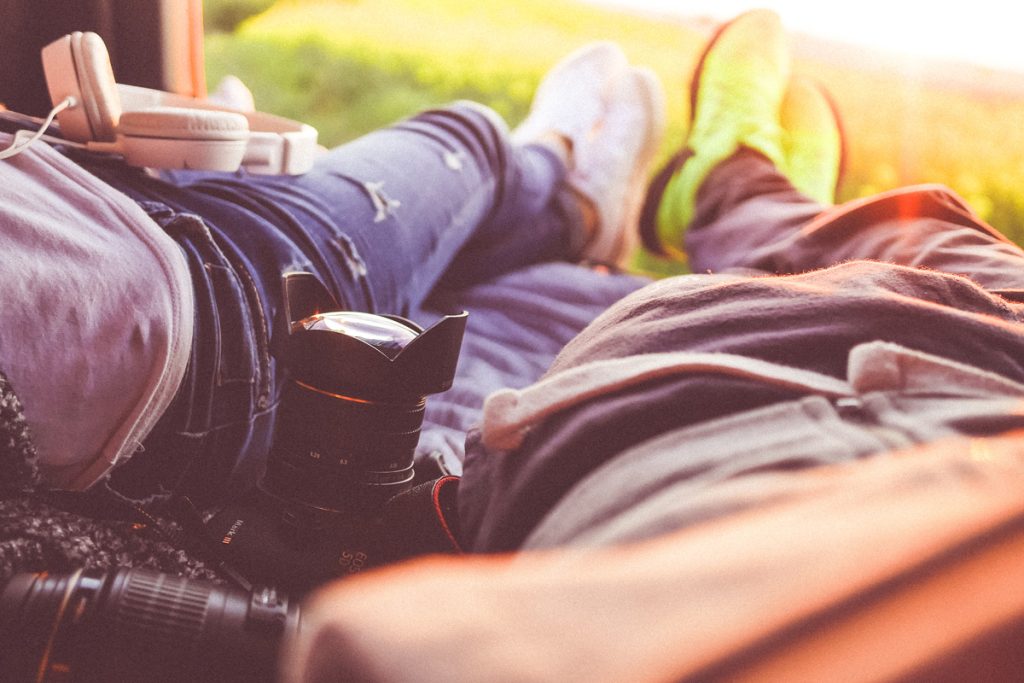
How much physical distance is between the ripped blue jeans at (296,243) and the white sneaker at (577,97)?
Answer: 315mm

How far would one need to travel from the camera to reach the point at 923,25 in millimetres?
1560

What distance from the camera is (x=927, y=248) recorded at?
60 centimetres

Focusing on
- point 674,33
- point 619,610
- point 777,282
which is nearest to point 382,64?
point 674,33

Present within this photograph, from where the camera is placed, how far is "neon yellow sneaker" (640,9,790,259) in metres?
1.18

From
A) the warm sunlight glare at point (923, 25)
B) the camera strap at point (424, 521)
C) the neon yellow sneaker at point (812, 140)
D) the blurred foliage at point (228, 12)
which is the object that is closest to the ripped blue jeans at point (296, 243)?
the camera strap at point (424, 521)

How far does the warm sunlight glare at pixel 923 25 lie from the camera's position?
59.4 inches

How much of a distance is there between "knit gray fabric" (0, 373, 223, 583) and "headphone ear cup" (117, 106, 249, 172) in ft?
0.79

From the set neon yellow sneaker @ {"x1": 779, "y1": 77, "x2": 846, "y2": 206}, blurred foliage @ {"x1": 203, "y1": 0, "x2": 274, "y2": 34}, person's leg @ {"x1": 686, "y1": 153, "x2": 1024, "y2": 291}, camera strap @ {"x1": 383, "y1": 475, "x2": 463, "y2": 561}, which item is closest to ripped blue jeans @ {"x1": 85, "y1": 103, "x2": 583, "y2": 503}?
camera strap @ {"x1": 383, "y1": 475, "x2": 463, "y2": 561}

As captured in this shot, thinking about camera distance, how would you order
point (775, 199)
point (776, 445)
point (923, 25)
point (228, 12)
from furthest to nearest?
point (228, 12) < point (923, 25) < point (775, 199) < point (776, 445)

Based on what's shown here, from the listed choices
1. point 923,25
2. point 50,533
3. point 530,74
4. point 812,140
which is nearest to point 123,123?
point 50,533

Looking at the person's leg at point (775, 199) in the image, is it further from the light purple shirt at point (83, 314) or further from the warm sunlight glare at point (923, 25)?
the light purple shirt at point (83, 314)

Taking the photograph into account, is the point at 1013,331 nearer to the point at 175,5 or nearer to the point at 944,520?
the point at 944,520

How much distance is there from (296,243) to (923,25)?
4.65ft

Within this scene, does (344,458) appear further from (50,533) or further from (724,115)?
(724,115)
